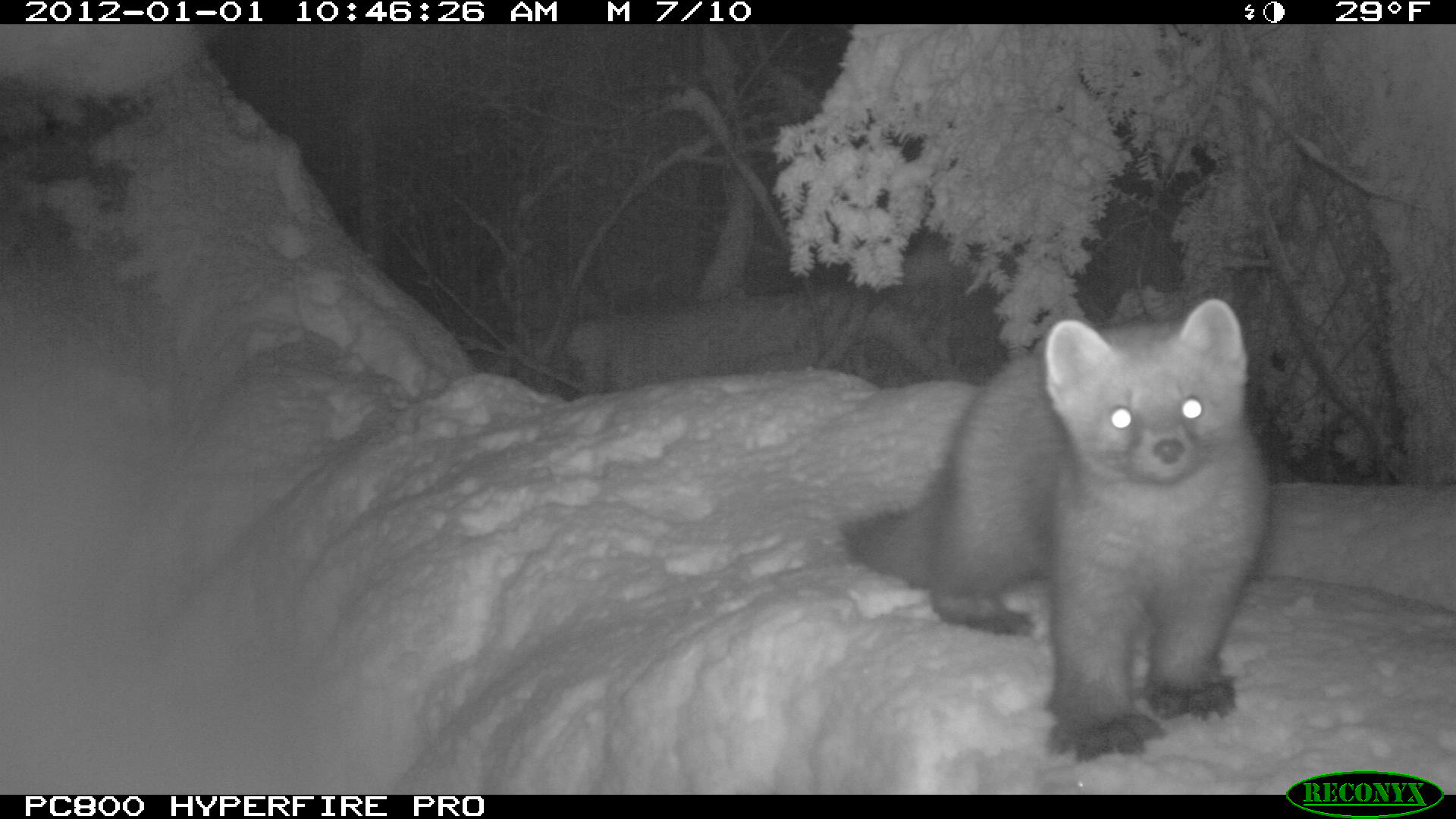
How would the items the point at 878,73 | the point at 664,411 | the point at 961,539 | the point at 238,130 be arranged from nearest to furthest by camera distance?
the point at 961,539, the point at 878,73, the point at 664,411, the point at 238,130

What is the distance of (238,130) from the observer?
403 inches

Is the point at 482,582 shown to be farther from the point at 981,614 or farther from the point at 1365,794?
the point at 1365,794

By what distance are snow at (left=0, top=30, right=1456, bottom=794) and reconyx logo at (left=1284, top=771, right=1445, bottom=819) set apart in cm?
4

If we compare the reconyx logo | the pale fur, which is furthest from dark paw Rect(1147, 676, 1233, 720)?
the reconyx logo

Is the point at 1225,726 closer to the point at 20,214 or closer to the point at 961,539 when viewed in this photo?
the point at 961,539

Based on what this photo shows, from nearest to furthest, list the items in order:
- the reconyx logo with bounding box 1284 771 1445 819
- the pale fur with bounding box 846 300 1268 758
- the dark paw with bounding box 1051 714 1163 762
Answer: the reconyx logo with bounding box 1284 771 1445 819, the dark paw with bounding box 1051 714 1163 762, the pale fur with bounding box 846 300 1268 758

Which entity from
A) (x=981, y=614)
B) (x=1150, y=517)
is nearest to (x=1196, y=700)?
(x=1150, y=517)

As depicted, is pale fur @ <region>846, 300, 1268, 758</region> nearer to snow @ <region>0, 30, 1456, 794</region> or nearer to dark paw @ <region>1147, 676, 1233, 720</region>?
dark paw @ <region>1147, 676, 1233, 720</region>

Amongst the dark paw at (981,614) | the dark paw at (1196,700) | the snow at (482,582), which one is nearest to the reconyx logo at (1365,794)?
the snow at (482,582)

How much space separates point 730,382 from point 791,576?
2225mm

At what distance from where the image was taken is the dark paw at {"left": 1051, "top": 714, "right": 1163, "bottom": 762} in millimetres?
3225

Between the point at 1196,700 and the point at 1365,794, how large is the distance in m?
0.49

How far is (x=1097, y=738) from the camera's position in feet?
10.6

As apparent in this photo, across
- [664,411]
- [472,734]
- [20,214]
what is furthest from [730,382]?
[20,214]
